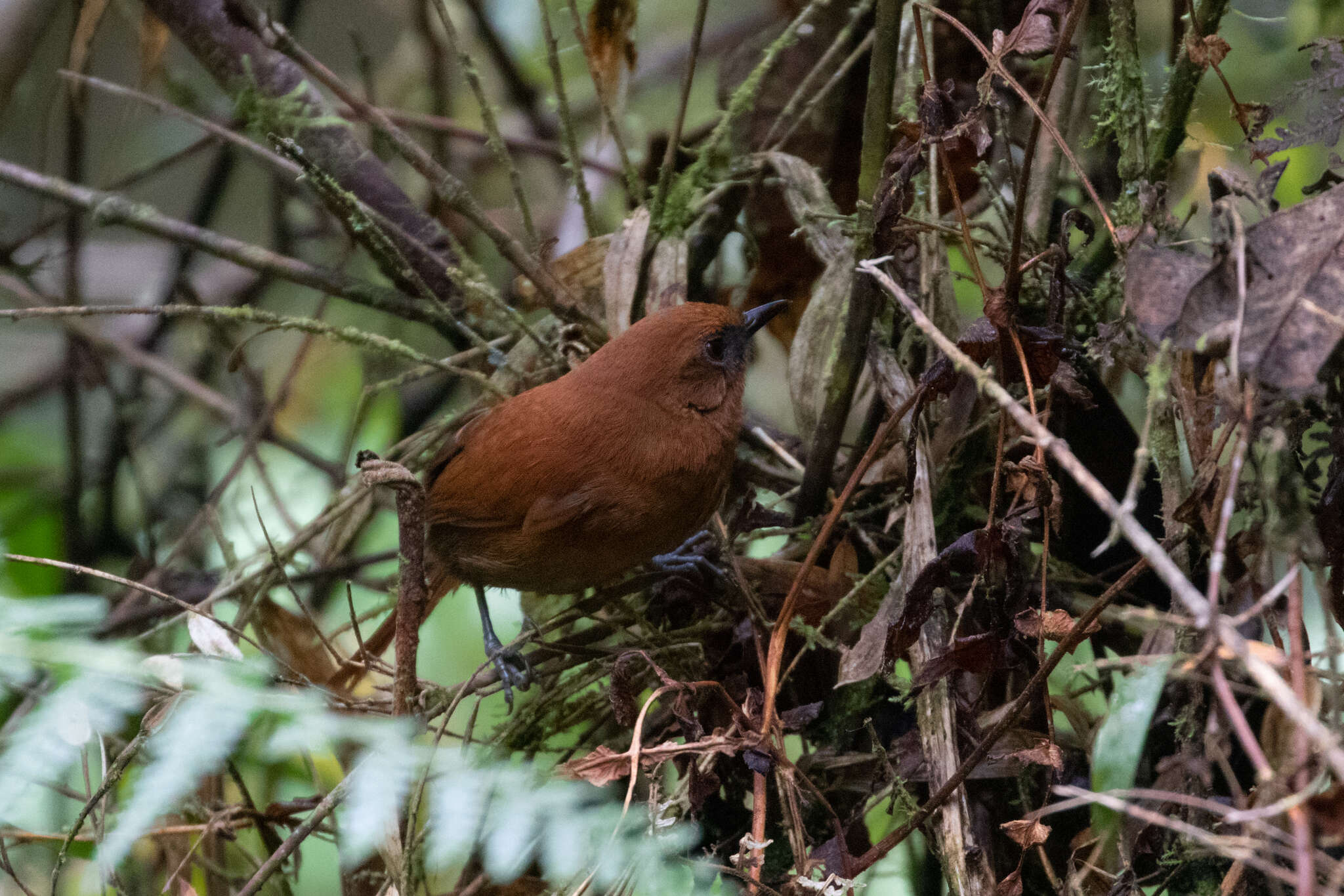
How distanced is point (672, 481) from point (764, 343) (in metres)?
1.74

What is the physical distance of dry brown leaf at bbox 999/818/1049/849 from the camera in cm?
137

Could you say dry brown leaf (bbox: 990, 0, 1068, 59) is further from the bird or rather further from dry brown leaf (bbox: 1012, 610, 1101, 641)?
the bird

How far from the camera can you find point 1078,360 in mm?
1688

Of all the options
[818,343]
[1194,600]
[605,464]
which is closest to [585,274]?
[605,464]

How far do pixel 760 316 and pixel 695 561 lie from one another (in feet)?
1.87

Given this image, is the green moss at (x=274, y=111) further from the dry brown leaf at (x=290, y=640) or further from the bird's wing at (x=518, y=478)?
the dry brown leaf at (x=290, y=640)

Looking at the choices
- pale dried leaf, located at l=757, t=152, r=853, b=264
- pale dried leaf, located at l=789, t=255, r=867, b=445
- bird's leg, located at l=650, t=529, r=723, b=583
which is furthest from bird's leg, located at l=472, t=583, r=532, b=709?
pale dried leaf, located at l=757, t=152, r=853, b=264

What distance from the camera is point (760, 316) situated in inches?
91.8

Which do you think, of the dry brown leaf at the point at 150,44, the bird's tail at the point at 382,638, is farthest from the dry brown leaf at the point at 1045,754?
the dry brown leaf at the point at 150,44

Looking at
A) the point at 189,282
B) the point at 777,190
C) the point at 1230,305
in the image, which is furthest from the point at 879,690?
the point at 189,282

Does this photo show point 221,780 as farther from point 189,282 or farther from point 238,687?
point 189,282

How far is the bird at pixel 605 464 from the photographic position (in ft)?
6.88

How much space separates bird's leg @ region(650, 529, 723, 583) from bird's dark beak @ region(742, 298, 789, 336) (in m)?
0.46

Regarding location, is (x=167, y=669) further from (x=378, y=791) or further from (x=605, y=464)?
(x=605, y=464)
